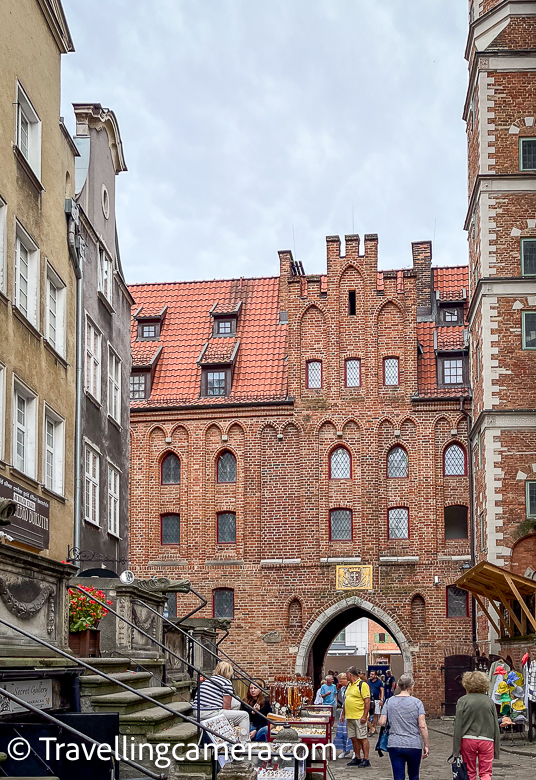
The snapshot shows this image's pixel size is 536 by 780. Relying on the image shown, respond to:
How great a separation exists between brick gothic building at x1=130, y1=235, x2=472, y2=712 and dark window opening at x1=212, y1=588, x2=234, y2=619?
0.04m

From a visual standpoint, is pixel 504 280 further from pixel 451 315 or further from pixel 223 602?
pixel 223 602

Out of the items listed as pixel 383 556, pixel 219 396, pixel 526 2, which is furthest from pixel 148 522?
pixel 526 2

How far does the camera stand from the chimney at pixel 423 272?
39.2m

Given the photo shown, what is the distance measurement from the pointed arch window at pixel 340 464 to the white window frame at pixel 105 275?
14473mm

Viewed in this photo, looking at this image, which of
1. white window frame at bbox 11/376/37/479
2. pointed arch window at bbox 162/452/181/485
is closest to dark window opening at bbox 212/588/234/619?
pointed arch window at bbox 162/452/181/485

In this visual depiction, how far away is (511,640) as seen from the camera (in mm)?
26953

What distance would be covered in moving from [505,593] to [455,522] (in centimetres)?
960

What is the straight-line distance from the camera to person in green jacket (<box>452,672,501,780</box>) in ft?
34.0

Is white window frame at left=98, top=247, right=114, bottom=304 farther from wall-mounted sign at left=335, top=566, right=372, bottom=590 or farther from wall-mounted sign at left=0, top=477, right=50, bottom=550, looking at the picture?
wall-mounted sign at left=335, top=566, right=372, bottom=590

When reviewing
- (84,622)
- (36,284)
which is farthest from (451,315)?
(84,622)

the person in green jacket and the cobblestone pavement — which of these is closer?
the person in green jacket

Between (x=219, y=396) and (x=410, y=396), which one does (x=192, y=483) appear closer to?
(x=219, y=396)

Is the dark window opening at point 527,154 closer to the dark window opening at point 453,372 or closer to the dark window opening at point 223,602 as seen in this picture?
the dark window opening at point 453,372

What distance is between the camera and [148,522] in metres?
37.9
